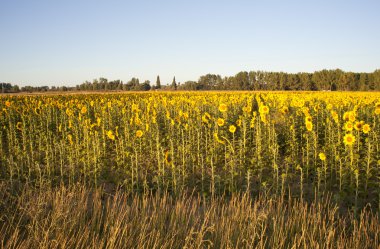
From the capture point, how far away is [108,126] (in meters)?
10.9

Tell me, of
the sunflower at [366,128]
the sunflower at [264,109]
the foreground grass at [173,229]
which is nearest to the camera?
the foreground grass at [173,229]

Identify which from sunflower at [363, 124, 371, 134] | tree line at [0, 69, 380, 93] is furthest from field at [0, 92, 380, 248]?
tree line at [0, 69, 380, 93]

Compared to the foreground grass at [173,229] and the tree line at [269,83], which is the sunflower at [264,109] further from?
the tree line at [269,83]

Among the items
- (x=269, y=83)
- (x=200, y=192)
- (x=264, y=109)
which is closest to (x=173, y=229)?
(x=200, y=192)

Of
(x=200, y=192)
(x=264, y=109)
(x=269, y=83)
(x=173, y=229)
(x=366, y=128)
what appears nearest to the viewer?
(x=173, y=229)

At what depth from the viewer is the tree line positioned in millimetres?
66562

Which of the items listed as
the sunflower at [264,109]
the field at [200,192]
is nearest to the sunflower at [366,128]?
the field at [200,192]

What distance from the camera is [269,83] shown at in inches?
3049

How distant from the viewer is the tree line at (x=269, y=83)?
66.6m

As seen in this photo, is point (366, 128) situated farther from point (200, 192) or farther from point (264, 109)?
point (200, 192)

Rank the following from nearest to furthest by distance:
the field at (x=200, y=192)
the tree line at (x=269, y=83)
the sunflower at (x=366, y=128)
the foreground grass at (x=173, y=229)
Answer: the foreground grass at (x=173, y=229) < the field at (x=200, y=192) < the sunflower at (x=366, y=128) < the tree line at (x=269, y=83)

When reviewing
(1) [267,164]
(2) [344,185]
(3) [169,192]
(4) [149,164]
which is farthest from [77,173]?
(2) [344,185]

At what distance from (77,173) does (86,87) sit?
76.3 m

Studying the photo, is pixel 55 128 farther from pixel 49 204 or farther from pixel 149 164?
pixel 49 204
